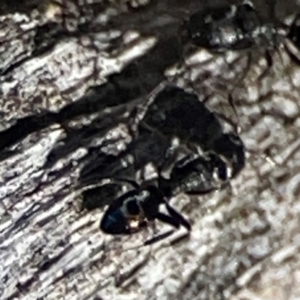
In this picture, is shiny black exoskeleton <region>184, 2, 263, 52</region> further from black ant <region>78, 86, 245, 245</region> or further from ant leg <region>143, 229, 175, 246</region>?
ant leg <region>143, 229, 175, 246</region>

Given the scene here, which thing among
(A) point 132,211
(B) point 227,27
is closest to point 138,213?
(A) point 132,211

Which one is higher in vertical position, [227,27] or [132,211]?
[227,27]

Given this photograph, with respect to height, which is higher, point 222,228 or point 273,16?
point 273,16

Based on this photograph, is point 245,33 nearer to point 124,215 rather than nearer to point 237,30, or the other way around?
point 237,30

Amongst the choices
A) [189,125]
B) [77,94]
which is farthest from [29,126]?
[189,125]

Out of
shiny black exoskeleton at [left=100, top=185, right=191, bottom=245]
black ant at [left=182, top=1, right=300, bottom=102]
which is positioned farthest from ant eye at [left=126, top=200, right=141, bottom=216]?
black ant at [left=182, top=1, right=300, bottom=102]

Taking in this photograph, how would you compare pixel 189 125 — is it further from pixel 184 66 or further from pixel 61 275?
pixel 61 275

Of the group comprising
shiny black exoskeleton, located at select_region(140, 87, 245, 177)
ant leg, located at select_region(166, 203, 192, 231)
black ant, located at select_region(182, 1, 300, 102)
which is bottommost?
ant leg, located at select_region(166, 203, 192, 231)
